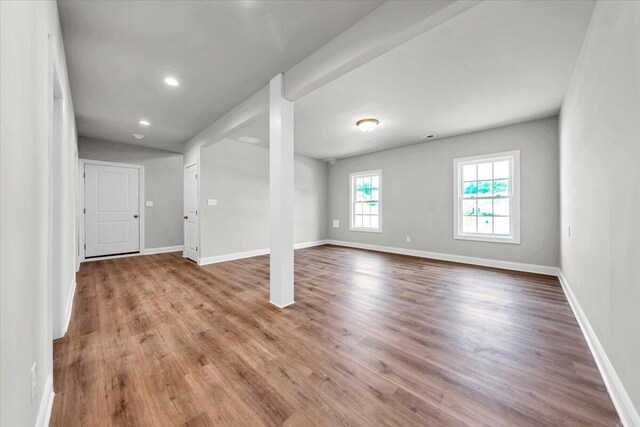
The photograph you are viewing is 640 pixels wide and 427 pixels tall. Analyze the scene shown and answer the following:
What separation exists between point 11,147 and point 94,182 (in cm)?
577

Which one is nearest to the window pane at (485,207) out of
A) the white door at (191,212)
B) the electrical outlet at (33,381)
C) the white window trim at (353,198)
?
the white window trim at (353,198)

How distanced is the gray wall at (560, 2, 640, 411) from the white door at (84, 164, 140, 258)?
24.4 feet

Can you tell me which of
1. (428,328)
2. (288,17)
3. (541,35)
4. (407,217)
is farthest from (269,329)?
(407,217)

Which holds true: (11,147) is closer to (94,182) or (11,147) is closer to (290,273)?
(290,273)

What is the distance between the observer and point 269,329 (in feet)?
7.38

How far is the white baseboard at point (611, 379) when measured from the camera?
1.23 m

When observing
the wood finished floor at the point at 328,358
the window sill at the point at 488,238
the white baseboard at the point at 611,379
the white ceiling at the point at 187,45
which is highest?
the white ceiling at the point at 187,45

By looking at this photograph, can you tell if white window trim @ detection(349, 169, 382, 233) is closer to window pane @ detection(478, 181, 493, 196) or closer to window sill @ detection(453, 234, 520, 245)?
window sill @ detection(453, 234, 520, 245)

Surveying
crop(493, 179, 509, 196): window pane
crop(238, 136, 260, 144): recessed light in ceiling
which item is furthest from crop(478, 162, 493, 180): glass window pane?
crop(238, 136, 260, 144): recessed light in ceiling

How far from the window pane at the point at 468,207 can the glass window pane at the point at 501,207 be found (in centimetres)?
34

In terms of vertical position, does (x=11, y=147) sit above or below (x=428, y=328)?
above

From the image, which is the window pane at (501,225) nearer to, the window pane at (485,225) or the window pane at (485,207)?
the window pane at (485,225)

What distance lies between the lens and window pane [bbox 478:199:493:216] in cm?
467

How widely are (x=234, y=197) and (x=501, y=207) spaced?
532cm
